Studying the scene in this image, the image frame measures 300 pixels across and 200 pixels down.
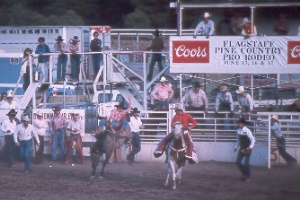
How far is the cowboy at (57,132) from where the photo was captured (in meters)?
20.7

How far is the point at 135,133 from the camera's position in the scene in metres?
20.2

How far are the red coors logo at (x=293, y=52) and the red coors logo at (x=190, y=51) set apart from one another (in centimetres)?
239

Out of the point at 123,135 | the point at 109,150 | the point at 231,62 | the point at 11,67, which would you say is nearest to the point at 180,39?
the point at 231,62

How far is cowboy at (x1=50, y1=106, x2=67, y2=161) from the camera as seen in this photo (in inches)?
813

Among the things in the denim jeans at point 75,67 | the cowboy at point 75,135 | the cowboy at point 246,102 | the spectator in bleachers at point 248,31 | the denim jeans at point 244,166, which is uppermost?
the spectator in bleachers at point 248,31

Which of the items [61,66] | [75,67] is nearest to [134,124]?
[75,67]

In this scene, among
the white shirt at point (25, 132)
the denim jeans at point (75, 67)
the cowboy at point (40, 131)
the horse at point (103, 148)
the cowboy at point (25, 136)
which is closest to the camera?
the horse at point (103, 148)

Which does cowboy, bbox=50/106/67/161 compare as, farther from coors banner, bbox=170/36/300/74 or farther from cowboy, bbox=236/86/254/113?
cowboy, bbox=236/86/254/113

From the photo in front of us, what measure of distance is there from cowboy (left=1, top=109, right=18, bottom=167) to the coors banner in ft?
16.0

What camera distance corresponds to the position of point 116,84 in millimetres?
Result: 22406

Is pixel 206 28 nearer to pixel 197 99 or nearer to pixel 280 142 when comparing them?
pixel 197 99

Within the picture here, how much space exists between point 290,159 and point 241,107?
7.27 feet

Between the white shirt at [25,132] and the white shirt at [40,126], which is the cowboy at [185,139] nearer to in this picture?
the white shirt at [25,132]

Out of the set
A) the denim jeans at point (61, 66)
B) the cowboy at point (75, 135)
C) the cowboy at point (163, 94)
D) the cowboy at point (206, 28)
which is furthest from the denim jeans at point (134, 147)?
the cowboy at point (206, 28)
